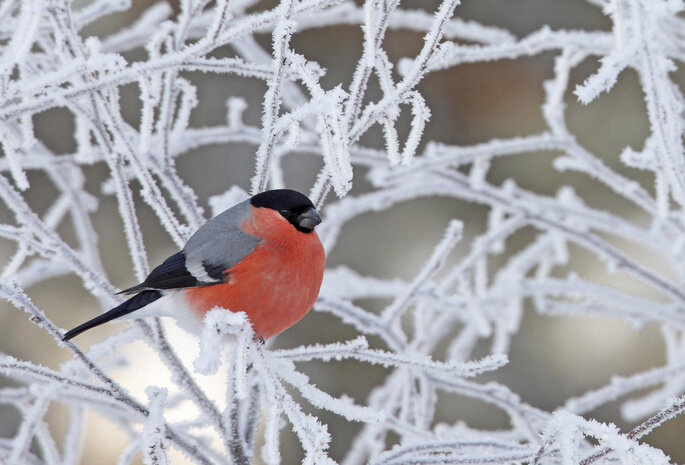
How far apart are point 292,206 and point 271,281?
213mm

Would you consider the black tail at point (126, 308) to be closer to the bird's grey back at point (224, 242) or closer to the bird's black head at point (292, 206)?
the bird's grey back at point (224, 242)

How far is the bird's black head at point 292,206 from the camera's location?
2.15 metres

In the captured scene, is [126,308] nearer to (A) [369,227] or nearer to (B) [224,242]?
(B) [224,242]

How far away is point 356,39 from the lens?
19.4ft

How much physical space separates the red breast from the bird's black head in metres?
0.01

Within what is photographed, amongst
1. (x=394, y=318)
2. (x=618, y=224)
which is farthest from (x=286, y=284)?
(x=618, y=224)

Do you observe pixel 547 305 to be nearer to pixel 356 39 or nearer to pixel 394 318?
pixel 394 318

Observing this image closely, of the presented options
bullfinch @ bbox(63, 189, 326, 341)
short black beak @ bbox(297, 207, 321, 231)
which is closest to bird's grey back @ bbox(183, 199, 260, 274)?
bullfinch @ bbox(63, 189, 326, 341)

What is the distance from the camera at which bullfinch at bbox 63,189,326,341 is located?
6.74 feet

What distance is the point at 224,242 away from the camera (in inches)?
86.1

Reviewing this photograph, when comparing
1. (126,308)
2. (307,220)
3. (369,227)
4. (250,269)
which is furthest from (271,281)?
(369,227)

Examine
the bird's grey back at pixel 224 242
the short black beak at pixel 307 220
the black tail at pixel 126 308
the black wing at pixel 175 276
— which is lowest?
the black tail at pixel 126 308

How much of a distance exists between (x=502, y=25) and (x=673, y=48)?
3.41m

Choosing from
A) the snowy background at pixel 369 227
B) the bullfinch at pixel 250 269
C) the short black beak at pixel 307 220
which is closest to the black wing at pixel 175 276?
the bullfinch at pixel 250 269
